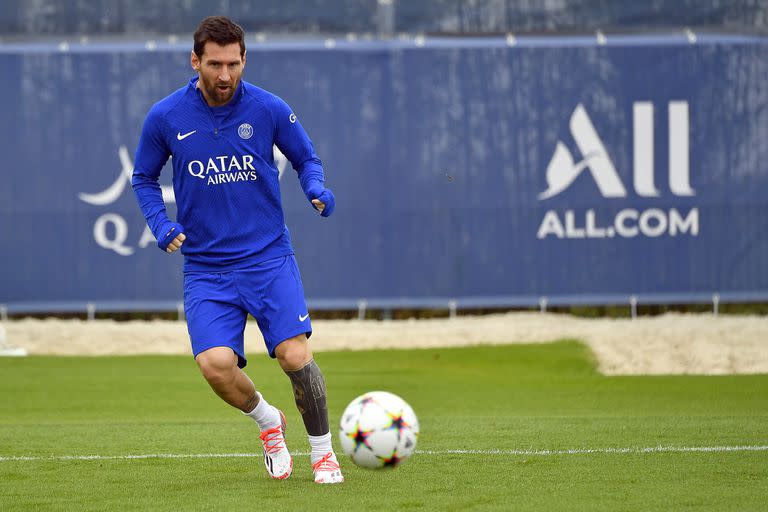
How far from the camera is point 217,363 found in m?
7.04

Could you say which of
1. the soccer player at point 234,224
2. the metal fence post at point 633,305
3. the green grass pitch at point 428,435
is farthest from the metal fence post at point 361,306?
the soccer player at point 234,224

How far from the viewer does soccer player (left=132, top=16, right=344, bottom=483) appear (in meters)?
7.12

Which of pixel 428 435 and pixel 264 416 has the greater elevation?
pixel 264 416

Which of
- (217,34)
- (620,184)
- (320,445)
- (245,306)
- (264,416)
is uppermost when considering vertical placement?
(217,34)

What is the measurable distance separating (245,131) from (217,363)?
1.25 metres

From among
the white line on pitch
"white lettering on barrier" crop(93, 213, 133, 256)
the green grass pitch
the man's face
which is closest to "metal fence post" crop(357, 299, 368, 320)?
the green grass pitch

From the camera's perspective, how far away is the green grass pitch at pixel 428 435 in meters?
6.82

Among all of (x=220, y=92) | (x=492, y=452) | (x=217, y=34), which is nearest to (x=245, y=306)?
(x=220, y=92)

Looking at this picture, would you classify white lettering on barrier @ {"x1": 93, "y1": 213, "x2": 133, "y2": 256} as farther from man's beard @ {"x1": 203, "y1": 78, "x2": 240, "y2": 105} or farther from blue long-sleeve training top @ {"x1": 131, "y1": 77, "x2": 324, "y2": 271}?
man's beard @ {"x1": 203, "y1": 78, "x2": 240, "y2": 105}

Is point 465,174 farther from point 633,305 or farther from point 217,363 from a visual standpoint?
point 217,363

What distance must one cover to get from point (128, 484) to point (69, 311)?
10.7 meters

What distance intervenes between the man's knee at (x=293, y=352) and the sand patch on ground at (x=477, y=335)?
8.16 meters

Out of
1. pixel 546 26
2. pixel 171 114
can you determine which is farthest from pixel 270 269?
pixel 546 26

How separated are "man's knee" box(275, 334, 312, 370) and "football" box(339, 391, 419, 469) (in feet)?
1.51
